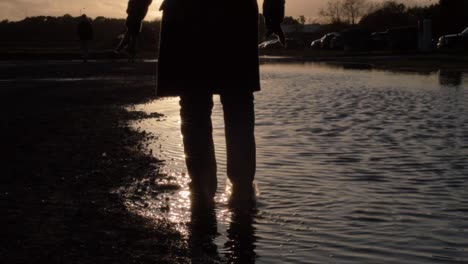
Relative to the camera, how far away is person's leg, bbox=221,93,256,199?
525 centimetres

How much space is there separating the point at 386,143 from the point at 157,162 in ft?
7.92

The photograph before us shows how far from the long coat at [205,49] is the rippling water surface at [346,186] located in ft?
2.53

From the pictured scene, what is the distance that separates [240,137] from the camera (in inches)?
208

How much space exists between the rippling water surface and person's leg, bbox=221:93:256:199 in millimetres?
233

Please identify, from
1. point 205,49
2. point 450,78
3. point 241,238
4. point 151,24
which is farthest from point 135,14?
point 151,24

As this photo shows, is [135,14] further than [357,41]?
No

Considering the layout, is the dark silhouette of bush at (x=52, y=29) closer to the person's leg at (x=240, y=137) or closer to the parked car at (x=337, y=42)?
the parked car at (x=337, y=42)

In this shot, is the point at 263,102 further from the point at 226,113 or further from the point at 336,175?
the point at 226,113

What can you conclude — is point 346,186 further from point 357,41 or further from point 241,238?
point 357,41

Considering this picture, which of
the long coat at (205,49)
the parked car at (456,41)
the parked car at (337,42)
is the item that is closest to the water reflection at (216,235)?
the long coat at (205,49)

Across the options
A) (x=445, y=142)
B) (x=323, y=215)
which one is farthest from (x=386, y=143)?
(x=323, y=215)

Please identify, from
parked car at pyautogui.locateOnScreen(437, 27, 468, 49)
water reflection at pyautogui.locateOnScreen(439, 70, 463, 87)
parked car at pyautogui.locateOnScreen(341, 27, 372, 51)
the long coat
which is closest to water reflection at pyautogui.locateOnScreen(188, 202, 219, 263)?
the long coat

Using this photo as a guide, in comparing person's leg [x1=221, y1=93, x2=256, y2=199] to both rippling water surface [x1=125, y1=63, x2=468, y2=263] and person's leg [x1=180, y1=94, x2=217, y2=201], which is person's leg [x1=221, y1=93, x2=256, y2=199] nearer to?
person's leg [x1=180, y1=94, x2=217, y2=201]

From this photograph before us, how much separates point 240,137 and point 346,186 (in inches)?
46.3
